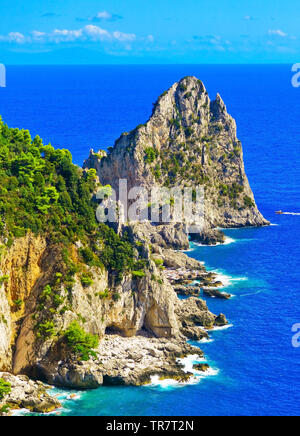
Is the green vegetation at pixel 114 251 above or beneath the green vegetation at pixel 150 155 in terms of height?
beneath

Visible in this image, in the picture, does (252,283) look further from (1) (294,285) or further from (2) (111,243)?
(2) (111,243)

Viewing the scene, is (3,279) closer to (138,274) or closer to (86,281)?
(86,281)

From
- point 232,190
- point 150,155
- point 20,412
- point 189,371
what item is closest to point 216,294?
point 189,371

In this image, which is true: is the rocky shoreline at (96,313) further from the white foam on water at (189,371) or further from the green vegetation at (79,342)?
the white foam on water at (189,371)

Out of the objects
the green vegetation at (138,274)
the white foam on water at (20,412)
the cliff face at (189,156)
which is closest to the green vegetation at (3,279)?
the white foam on water at (20,412)

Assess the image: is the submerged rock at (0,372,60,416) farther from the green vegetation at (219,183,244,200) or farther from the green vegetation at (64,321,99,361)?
the green vegetation at (219,183,244,200)

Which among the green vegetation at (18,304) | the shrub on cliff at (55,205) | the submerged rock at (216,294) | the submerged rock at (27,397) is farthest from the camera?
the submerged rock at (216,294)

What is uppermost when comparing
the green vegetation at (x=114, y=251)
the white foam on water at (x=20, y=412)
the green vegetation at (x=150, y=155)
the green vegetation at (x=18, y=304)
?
the green vegetation at (x=150, y=155)
